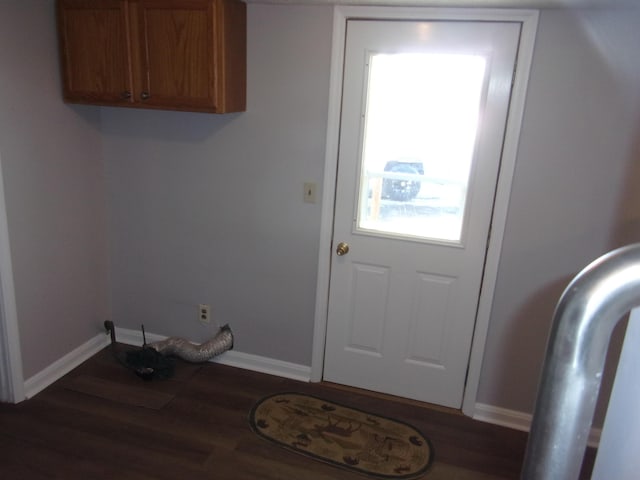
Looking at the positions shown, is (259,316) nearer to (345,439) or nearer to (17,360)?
(345,439)

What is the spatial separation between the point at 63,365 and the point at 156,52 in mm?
1830

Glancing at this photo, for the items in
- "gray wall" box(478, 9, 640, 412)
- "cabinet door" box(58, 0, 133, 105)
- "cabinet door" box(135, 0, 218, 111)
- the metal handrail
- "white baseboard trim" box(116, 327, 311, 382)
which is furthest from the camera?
"white baseboard trim" box(116, 327, 311, 382)

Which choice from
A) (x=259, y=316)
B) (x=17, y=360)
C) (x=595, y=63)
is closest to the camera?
(x=595, y=63)

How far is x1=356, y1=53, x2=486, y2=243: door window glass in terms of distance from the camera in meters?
2.36

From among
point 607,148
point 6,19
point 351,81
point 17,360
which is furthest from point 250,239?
point 607,148

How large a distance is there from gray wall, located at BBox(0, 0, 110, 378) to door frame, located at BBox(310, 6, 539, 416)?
140 centimetres

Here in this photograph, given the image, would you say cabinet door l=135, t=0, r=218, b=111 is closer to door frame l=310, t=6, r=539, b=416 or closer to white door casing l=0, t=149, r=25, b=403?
door frame l=310, t=6, r=539, b=416

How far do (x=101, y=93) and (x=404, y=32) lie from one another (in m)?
1.54

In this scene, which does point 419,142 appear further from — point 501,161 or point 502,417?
point 502,417

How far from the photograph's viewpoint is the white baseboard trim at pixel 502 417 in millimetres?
2617

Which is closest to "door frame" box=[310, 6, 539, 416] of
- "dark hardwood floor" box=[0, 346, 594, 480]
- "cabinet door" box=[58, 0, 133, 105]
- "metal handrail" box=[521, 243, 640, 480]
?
"dark hardwood floor" box=[0, 346, 594, 480]

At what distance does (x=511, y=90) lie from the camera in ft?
7.43

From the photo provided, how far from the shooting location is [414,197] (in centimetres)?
253

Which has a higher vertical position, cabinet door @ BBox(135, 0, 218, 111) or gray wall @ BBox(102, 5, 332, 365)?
cabinet door @ BBox(135, 0, 218, 111)
